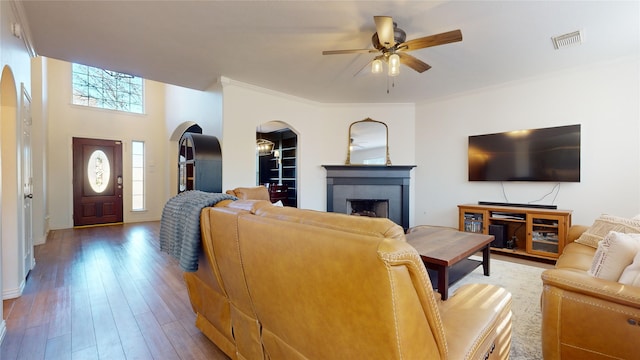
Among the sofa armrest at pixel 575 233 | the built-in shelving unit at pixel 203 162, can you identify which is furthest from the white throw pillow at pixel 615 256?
the built-in shelving unit at pixel 203 162

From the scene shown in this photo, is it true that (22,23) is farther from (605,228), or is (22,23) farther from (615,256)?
(605,228)

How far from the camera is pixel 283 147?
7723 millimetres

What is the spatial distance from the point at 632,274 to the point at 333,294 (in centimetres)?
160

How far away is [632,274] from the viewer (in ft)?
4.41

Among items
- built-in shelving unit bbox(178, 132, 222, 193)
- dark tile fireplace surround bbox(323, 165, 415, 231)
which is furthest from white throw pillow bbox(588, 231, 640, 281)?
built-in shelving unit bbox(178, 132, 222, 193)

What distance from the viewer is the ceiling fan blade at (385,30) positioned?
86.9 inches

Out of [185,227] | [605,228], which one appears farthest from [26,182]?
[605,228]

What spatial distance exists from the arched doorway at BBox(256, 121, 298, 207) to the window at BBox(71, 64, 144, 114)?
9.88 ft

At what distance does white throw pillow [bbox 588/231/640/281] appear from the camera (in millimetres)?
1421

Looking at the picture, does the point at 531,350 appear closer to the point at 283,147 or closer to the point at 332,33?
the point at 332,33

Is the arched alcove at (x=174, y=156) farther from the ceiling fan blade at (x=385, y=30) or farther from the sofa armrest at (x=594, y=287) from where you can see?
the sofa armrest at (x=594, y=287)

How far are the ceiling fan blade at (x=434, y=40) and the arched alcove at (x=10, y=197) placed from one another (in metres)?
3.54

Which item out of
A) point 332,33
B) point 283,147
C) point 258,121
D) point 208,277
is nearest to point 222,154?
point 258,121

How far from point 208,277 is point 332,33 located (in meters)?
2.54
